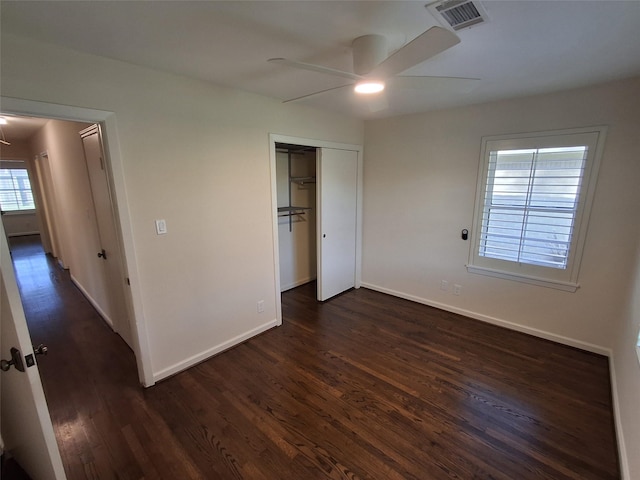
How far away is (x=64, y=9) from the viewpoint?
4.39 ft

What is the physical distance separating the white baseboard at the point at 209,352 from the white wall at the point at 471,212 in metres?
1.86

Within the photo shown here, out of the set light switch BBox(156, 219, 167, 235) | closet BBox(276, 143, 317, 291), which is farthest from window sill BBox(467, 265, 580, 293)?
light switch BBox(156, 219, 167, 235)

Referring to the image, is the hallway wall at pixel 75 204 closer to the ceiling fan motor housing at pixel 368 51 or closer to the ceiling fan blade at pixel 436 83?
the ceiling fan motor housing at pixel 368 51

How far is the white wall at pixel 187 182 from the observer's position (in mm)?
1803

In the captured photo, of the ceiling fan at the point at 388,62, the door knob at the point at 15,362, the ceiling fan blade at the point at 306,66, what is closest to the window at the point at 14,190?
the door knob at the point at 15,362

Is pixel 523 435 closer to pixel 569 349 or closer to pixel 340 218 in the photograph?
pixel 569 349

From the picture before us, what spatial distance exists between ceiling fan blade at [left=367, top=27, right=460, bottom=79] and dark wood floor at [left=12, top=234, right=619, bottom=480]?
7.20ft

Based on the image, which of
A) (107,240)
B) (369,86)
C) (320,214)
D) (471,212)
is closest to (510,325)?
(471,212)

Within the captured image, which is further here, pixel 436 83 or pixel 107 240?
pixel 107 240

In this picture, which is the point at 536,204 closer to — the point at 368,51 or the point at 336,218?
the point at 336,218

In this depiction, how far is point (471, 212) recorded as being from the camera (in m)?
3.26

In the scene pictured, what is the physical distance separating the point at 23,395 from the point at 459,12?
101 inches

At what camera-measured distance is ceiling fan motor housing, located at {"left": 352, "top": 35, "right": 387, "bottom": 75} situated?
5.18ft

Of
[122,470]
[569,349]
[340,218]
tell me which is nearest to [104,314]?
[122,470]
